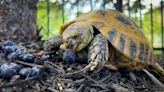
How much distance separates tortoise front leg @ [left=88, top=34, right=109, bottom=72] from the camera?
289 centimetres

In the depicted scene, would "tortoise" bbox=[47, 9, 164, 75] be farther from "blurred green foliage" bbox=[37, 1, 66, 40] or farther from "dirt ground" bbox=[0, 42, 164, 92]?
"blurred green foliage" bbox=[37, 1, 66, 40]

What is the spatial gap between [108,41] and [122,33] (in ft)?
0.45

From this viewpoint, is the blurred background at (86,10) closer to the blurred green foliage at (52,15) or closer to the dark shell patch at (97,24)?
the blurred green foliage at (52,15)

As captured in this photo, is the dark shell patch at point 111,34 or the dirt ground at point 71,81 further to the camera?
the dark shell patch at point 111,34

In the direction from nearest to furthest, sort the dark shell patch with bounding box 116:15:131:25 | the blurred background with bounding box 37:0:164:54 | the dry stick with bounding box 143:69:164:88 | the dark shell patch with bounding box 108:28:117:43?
1. the dark shell patch with bounding box 108:28:117:43
2. the dry stick with bounding box 143:69:164:88
3. the dark shell patch with bounding box 116:15:131:25
4. the blurred background with bounding box 37:0:164:54

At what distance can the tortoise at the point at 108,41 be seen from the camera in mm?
2954

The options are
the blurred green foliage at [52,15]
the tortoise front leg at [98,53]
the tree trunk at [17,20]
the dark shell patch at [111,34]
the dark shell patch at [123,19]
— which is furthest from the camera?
the blurred green foliage at [52,15]

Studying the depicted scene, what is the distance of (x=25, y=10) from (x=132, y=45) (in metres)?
1.41

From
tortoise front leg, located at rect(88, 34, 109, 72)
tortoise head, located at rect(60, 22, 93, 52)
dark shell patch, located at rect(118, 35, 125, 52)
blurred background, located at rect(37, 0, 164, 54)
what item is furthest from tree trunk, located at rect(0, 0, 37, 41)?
dark shell patch, located at rect(118, 35, 125, 52)

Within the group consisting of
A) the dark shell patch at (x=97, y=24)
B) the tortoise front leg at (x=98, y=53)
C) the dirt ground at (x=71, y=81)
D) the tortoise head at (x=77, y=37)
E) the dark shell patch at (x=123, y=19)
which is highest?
the dark shell patch at (x=123, y=19)

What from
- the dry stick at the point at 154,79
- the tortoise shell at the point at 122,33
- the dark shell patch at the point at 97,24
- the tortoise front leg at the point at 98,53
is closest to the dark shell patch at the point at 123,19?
the tortoise shell at the point at 122,33

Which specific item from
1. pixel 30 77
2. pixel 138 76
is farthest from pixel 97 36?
pixel 30 77

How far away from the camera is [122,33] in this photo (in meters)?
3.10

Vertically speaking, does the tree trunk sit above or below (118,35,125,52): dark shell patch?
above
